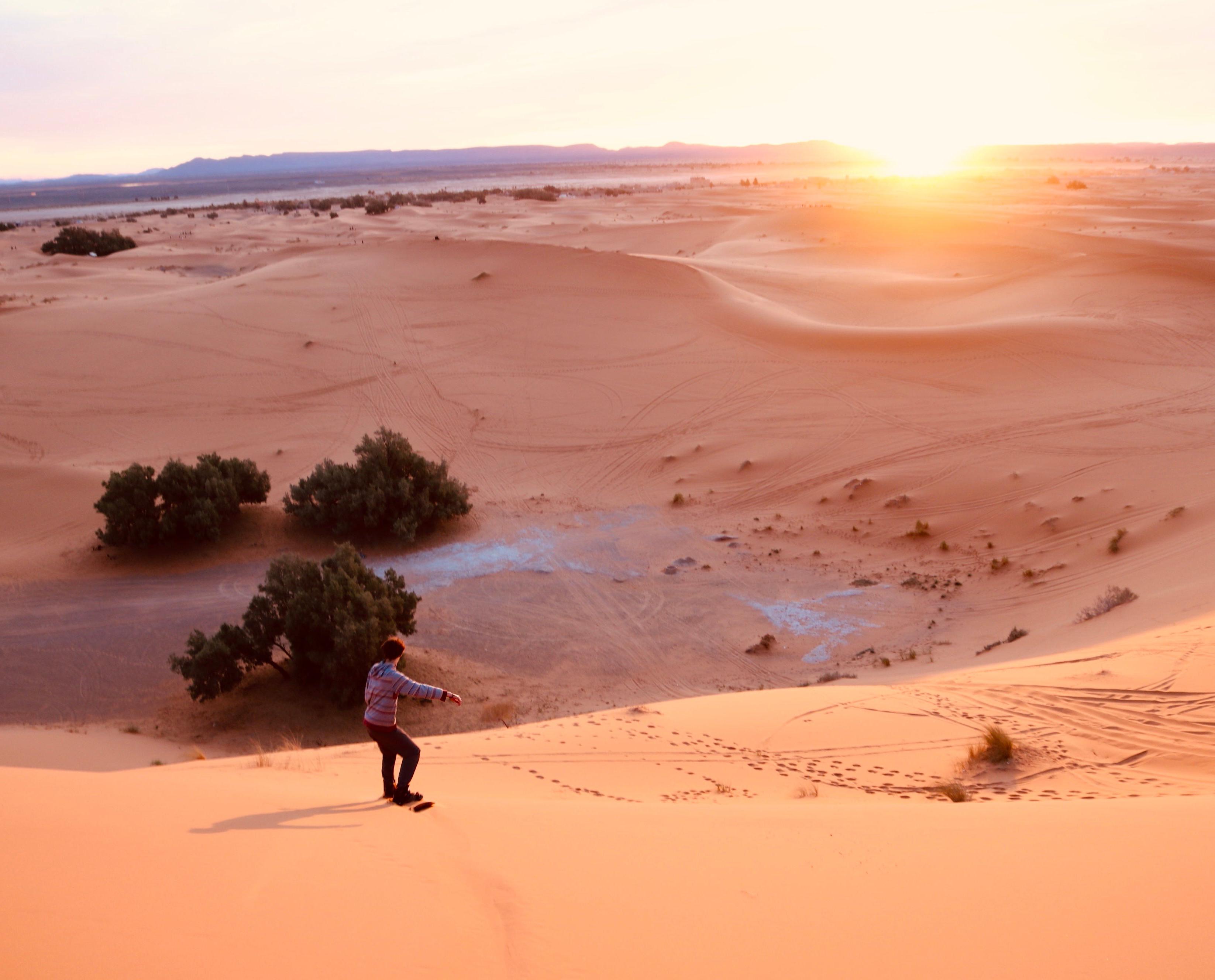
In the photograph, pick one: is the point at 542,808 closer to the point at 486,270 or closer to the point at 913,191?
the point at 486,270

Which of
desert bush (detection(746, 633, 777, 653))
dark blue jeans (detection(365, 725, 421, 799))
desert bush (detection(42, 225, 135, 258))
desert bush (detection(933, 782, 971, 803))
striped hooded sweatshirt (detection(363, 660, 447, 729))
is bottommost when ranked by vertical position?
desert bush (detection(746, 633, 777, 653))

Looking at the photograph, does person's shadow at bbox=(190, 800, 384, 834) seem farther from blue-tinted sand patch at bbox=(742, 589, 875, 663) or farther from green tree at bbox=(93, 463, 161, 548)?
green tree at bbox=(93, 463, 161, 548)

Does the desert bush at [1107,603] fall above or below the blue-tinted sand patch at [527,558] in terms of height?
above

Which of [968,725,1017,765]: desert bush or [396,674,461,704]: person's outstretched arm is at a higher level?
[396,674,461,704]: person's outstretched arm

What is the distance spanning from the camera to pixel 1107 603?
10.9 meters

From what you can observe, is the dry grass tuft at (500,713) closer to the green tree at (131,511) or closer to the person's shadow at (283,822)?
the person's shadow at (283,822)

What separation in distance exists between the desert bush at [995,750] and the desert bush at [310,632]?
6.46 meters

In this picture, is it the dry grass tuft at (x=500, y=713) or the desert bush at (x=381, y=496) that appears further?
the desert bush at (x=381, y=496)

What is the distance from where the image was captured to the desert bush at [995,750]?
6883 mm

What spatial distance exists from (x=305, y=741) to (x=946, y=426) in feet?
45.5

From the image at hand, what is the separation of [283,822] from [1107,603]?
9.84m

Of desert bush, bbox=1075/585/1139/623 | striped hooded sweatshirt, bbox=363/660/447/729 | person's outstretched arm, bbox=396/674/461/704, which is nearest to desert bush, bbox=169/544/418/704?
striped hooded sweatshirt, bbox=363/660/447/729

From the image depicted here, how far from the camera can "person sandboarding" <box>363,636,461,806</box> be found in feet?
19.1

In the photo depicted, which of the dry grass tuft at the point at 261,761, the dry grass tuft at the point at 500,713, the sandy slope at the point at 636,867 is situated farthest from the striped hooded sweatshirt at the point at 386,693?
the dry grass tuft at the point at 500,713
